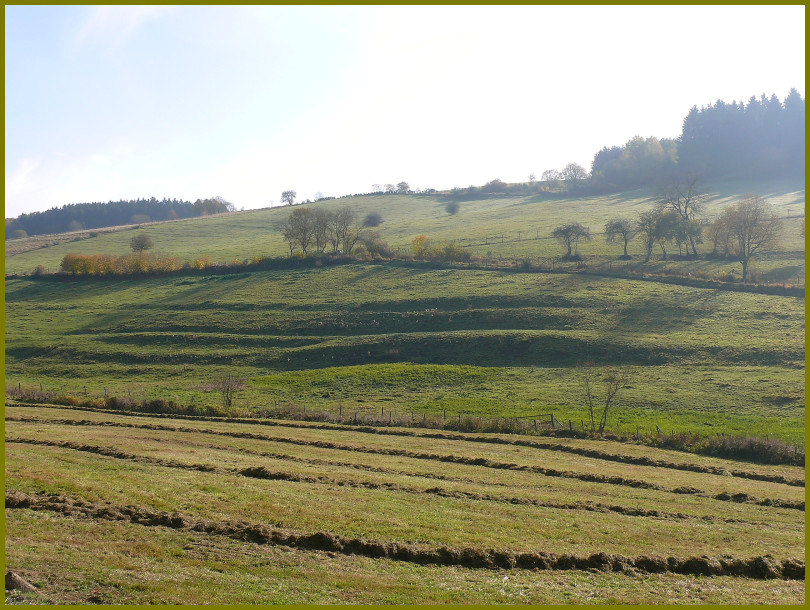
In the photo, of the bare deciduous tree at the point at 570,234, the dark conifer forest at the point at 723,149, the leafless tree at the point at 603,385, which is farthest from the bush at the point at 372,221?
the leafless tree at the point at 603,385

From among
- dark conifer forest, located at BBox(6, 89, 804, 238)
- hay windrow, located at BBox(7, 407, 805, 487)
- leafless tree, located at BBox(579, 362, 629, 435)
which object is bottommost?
leafless tree, located at BBox(579, 362, 629, 435)

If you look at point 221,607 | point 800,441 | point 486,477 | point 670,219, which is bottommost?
point 800,441

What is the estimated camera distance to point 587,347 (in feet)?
223

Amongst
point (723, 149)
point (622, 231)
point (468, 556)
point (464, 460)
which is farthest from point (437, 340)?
point (723, 149)

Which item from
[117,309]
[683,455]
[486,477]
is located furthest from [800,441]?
[117,309]

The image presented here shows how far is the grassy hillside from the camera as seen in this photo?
107m

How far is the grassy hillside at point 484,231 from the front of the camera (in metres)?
107

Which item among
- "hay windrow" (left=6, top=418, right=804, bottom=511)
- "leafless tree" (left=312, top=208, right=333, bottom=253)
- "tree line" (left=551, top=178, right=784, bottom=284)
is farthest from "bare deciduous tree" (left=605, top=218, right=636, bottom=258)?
"hay windrow" (left=6, top=418, right=804, bottom=511)

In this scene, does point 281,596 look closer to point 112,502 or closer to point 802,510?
point 112,502

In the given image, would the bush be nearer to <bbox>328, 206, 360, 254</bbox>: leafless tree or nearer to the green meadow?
the green meadow

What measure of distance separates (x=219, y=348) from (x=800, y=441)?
61521mm

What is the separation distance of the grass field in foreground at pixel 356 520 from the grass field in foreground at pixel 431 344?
735 inches

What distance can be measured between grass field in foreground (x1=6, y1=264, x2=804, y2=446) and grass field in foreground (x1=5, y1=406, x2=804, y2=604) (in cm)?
Answer: 1868

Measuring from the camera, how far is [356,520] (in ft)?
65.5
